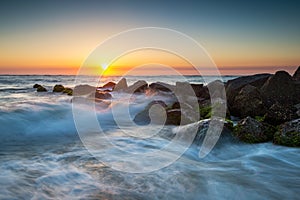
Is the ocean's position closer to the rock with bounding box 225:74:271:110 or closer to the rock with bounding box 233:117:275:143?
the rock with bounding box 233:117:275:143

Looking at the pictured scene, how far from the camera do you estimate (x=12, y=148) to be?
5.66 meters

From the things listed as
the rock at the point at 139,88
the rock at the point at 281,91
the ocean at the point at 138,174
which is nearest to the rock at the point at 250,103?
the rock at the point at 281,91

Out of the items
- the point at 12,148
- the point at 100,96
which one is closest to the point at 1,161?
the point at 12,148

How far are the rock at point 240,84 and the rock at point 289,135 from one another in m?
3.75

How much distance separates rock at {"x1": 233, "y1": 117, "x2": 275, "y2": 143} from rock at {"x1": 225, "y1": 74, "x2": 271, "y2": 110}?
345 centimetres

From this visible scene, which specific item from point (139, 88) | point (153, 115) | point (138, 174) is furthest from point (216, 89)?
point (138, 174)

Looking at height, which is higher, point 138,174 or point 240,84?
point 240,84

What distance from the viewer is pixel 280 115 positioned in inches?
261

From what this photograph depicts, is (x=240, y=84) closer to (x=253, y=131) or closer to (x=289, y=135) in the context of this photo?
(x=253, y=131)

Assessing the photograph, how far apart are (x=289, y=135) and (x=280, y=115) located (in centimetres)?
96

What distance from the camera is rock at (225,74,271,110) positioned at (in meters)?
10.2

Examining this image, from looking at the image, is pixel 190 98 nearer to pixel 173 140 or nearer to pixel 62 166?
pixel 173 140

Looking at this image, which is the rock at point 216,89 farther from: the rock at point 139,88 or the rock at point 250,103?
the rock at point 139,88

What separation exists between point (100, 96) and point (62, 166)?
11.5 metres
